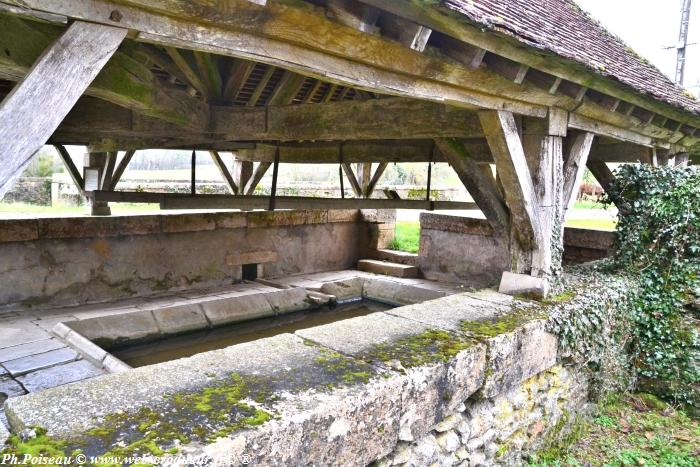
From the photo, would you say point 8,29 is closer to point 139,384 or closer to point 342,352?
point 139,384

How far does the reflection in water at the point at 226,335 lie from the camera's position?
15.3 feet

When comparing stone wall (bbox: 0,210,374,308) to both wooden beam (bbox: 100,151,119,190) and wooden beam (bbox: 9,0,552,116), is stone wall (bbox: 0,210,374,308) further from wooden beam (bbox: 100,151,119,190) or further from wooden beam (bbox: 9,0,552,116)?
wooden beam (bbox: 9,0,552,116)

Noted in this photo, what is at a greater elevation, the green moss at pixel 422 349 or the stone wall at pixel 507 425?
the green moss at pixel 422 349

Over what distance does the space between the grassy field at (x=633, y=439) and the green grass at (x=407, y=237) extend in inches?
171

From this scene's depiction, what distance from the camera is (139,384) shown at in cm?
204

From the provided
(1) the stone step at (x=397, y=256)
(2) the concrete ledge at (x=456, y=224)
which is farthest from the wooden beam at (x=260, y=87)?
(1) the stone step at (x=397, y=256)

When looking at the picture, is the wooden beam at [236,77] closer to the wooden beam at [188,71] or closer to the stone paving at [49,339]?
the wooden beam at [188,71]

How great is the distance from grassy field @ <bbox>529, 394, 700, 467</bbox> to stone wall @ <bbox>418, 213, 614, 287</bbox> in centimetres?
204

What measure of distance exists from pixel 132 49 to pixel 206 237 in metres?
3.20

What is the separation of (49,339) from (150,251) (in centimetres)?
179

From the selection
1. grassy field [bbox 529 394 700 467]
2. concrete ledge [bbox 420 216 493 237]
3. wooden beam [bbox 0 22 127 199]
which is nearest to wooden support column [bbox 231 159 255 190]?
concrete ledge [bbox 420 216 493 237]

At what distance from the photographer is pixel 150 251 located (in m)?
5.75

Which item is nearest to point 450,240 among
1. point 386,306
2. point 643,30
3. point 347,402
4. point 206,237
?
point 386,306

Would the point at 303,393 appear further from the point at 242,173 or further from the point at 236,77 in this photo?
the point at 242,173
